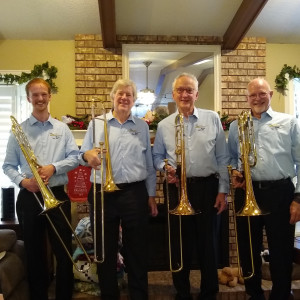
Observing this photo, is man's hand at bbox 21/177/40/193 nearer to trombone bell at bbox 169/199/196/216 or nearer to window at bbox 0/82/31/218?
trombone bell at bbox 169/199/196/216

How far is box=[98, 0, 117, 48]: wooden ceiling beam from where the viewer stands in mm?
3426

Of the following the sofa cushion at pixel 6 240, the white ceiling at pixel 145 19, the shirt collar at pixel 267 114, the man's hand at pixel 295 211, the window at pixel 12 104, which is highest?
the white ceiling at pixel 145 19

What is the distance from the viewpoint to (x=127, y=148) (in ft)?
8.37

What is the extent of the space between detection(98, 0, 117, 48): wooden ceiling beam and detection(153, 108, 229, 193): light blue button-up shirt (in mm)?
1398

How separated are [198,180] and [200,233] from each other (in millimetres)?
368

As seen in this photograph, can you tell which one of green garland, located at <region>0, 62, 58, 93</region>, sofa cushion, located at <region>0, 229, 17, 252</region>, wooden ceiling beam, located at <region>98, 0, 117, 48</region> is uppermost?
wooden ceiling beam, located at <region>98, 0, 117, 48</region>

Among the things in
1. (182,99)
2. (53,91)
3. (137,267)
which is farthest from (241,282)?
(53,91)

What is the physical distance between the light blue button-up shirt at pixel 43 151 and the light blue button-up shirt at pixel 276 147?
128cm

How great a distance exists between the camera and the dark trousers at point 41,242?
2531 mm

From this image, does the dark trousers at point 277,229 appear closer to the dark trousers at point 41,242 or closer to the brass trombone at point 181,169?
the brass trombone at point 181,169

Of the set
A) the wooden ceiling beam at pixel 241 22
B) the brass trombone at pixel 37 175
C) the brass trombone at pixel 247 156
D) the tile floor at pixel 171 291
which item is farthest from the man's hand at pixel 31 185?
the wooden ceiling beam at pixel 241 22

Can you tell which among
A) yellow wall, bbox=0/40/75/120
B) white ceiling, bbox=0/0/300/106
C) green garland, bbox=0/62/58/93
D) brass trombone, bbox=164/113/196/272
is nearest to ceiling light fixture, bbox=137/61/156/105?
white ceiling, bbox=0/0/300/106

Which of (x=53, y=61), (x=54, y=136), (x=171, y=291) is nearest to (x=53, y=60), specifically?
(x=53, y=61)

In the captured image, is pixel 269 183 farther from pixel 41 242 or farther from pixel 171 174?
pixel 41 242
